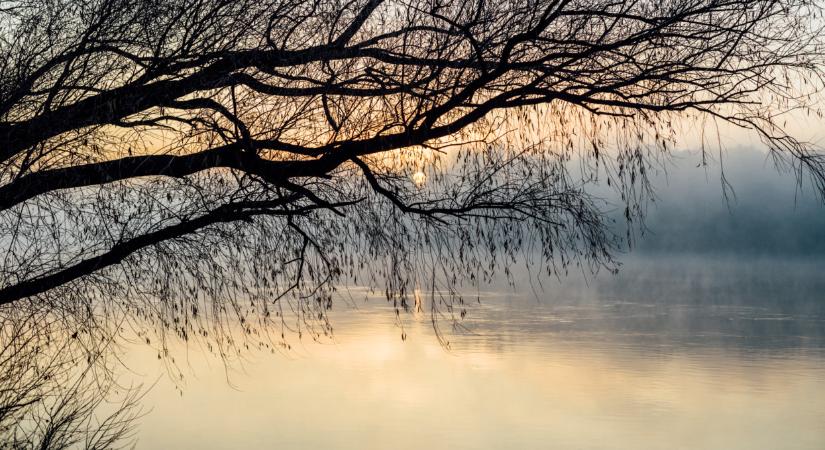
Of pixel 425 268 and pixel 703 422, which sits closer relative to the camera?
pixel 425 268

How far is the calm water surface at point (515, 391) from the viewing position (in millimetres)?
17188

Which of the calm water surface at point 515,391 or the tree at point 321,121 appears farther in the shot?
the calm water surface at point 515,391

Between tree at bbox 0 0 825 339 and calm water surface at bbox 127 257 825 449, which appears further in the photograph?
calm water surface at bbox 127 257 825 449

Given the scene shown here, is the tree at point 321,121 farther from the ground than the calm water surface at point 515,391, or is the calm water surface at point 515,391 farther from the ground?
the tree at point 321,121

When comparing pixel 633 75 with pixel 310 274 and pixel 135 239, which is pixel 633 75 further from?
pixel 135 239

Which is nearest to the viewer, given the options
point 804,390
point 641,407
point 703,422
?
point 703,422

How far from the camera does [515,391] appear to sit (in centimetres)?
2142

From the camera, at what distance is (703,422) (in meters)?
18.8

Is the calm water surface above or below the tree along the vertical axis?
below

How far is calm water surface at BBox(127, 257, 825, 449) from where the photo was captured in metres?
17.2

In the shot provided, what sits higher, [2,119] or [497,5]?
[497,5]

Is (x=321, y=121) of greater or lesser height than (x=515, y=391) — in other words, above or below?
above

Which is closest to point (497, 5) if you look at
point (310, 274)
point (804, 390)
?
point (310, 274)

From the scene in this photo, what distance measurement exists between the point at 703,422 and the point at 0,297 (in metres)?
16.5
